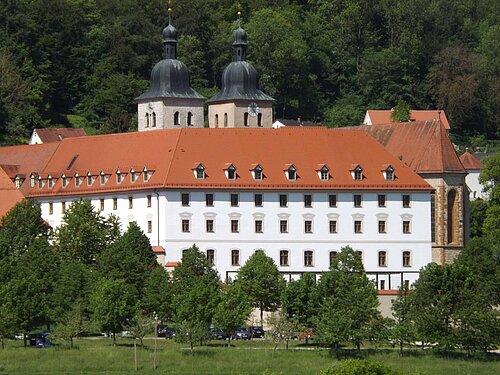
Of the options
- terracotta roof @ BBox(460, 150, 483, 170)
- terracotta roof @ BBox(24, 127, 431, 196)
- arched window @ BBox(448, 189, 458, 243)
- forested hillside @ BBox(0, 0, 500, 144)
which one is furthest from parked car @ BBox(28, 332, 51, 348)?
terracotta roof @ BBox(460, 150, 483, 170)

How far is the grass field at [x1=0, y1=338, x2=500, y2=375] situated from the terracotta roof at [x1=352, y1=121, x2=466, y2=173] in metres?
28.8

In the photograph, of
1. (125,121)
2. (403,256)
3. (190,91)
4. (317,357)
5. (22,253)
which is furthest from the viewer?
(125,121)

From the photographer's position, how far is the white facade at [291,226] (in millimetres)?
129125

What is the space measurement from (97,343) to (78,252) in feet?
51.4

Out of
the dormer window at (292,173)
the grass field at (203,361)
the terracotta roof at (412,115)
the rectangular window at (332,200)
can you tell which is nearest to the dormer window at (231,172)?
the dormer window at (292,173)

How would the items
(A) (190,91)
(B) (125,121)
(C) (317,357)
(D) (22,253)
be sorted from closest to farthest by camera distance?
(C) (317,357) < (D) (22,253) < (A) (190,91) < (B) (125,121)

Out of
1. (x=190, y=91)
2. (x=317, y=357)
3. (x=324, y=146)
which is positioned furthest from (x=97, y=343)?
(x=190, y=91)

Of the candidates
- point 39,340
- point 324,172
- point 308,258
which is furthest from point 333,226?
point 39,340

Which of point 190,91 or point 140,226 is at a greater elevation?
point 190,91

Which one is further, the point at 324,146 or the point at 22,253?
the point at 324,146

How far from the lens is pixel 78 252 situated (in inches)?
4926

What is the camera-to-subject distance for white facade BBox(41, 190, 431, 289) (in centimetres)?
12912

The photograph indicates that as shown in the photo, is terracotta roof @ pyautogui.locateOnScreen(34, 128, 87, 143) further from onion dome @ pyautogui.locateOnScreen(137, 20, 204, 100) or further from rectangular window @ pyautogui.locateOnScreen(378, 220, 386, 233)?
rectangular window @ pyautogui.locateOnScreen(378, 220, 386, 233)

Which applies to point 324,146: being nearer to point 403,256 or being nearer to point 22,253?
point 403,256
